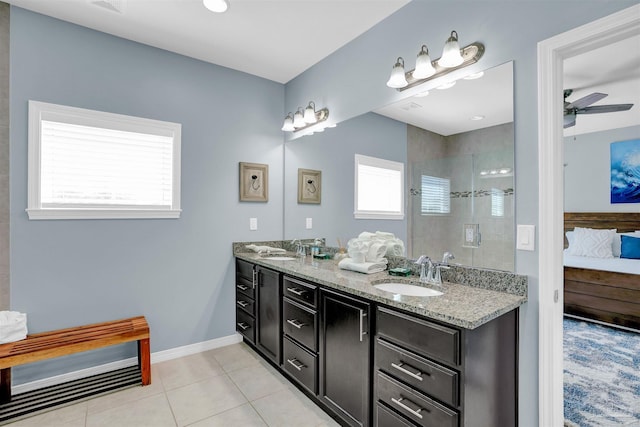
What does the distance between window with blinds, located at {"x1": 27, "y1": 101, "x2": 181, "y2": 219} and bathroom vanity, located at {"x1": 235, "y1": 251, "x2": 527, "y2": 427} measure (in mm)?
1394

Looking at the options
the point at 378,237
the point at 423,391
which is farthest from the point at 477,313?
the point at 378,237

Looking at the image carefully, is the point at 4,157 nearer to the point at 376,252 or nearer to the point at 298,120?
the point at 298,120

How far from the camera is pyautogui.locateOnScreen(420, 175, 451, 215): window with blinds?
1.99 meters

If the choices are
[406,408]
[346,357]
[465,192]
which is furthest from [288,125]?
[406,408]

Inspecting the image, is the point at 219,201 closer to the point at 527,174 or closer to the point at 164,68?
the point at 164,68

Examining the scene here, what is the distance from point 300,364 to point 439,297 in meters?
1.15

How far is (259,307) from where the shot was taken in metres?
2.70

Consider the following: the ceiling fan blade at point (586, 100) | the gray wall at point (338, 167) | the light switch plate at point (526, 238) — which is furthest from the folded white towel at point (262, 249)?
the ceiling fan blade at point (586, 100)

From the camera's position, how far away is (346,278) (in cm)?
198

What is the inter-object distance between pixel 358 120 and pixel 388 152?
412mm

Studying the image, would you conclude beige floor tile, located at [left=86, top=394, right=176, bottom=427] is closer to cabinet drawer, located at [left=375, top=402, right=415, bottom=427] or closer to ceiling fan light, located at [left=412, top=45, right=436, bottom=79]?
cabinet drawer, located at [left=375, top=402, right=415, bottom=427]

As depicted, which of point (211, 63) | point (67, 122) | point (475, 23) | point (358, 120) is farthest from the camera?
point (211, 63)

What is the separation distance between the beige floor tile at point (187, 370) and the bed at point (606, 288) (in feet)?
13.3

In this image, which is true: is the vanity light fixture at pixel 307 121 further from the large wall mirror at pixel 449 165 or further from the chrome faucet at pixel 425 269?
the chrome faucet at pixel 425 269
